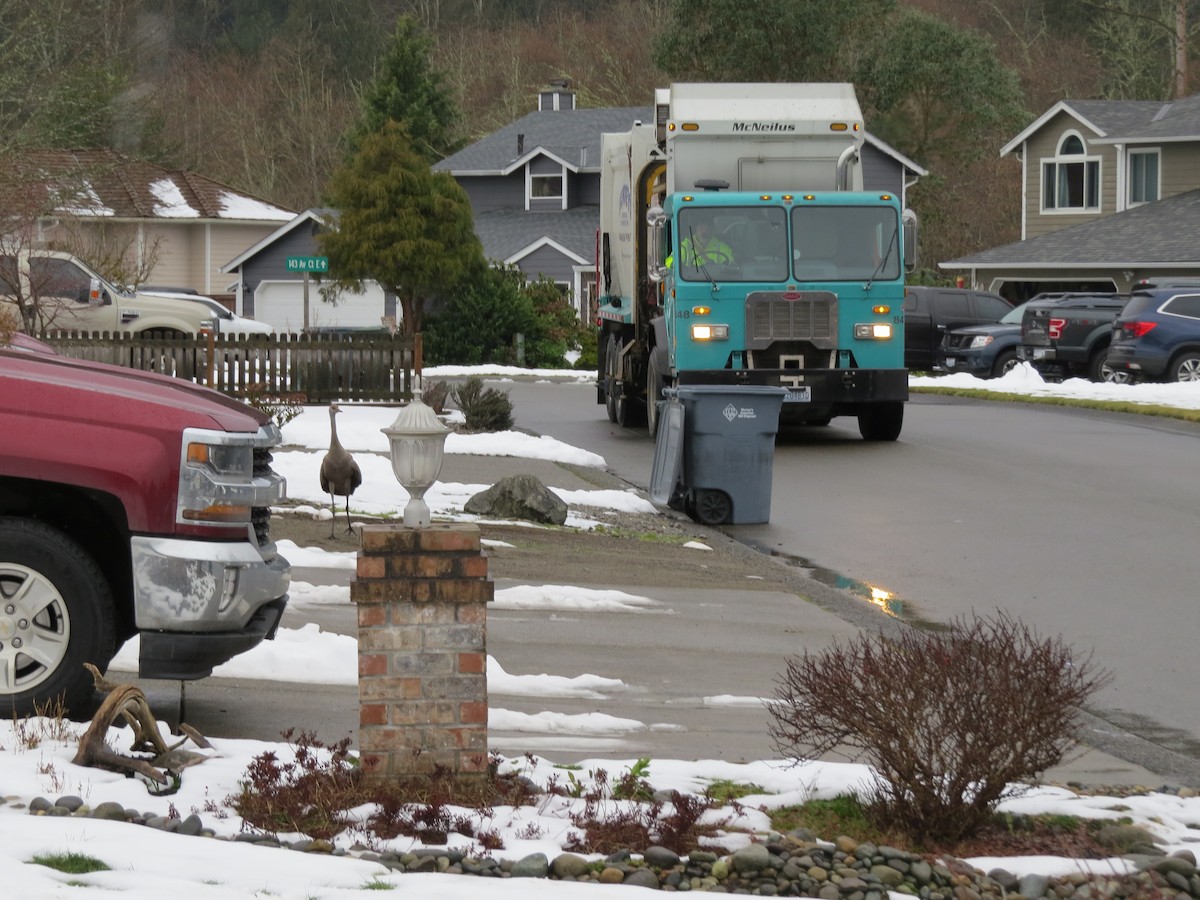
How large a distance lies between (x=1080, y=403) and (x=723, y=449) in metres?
15.1

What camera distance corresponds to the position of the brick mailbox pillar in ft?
19.8

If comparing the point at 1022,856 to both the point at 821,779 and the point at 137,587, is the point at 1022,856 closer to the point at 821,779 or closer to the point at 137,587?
the point at 821,779

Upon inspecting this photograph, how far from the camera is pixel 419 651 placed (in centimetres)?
605

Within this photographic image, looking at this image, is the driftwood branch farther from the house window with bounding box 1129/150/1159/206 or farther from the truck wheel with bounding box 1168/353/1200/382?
the house window with bounding box 1129/150/1159/206

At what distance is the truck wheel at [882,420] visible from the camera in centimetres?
2181

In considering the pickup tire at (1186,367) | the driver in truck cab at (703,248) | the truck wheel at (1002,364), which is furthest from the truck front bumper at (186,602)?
the truck wheel at (1002,364)

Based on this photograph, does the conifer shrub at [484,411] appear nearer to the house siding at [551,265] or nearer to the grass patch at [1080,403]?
the grass patch at [1080,403]

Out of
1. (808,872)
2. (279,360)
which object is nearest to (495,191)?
(279,360)

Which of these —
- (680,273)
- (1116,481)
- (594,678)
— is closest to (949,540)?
(1116,481)

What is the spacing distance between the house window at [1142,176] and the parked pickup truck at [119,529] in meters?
42.7

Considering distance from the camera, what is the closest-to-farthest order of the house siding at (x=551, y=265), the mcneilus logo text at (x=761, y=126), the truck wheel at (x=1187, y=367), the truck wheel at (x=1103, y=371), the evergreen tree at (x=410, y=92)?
the mcneilus logo text at (x=761, y=126) < the truck wheel at (x=1187, y=367) < the truck wheel at (x=1103, y=371) < the house siding at (x=551, y=265) < the evergreen tree at (x=410, y=92)

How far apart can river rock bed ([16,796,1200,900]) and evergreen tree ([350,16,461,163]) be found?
2318 inches

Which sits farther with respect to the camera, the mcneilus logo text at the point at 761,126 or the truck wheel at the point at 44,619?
the mcneilus logo text at the point at 761,126

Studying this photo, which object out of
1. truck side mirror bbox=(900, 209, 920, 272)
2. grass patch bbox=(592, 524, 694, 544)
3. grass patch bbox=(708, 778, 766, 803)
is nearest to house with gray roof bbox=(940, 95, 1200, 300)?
truck side mirror bbox=(900, 209, 920, 272)
